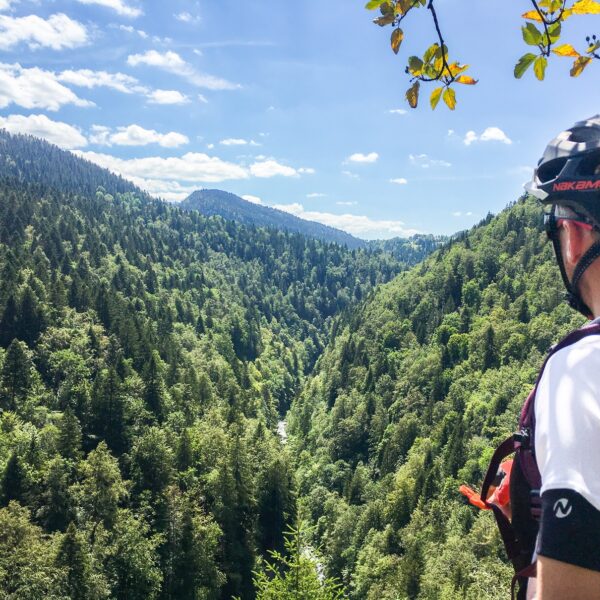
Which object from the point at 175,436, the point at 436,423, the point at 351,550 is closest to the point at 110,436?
the point at 175,436

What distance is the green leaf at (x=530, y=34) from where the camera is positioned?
2738 mm

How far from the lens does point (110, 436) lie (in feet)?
216

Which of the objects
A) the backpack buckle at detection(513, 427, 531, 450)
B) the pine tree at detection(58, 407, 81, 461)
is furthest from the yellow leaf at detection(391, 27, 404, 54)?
the pine tree at detection(58, 407, 81, 461)

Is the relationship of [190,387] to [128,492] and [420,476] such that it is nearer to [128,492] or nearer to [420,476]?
[128,492]

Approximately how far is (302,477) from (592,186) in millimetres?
88647

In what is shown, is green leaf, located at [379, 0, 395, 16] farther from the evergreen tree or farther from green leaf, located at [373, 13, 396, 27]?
the evergreen tree

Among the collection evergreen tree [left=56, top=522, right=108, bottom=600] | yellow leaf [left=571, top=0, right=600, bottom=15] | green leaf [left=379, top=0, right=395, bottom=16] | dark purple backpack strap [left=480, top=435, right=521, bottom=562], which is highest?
yellow leaf [left=571, top=0, right=600, bottom=15]

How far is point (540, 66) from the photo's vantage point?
2.87 meters

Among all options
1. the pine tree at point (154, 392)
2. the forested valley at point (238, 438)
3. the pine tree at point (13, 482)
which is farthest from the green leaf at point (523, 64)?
the pine tree at point (154, 392)

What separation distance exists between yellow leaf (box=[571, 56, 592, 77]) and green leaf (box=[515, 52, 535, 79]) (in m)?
0.40

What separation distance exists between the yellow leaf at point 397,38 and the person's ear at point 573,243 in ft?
4.80

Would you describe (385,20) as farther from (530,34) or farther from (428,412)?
(428,412)

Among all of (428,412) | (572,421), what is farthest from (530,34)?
(428,412)

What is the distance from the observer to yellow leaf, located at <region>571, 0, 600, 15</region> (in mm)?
2613
